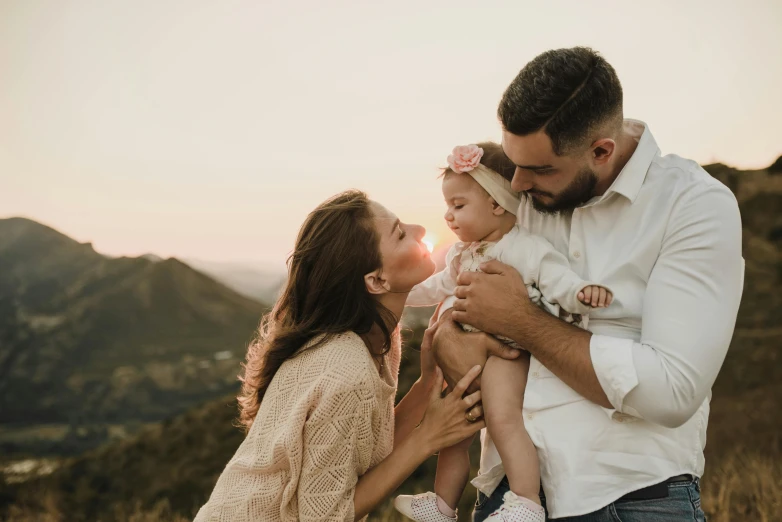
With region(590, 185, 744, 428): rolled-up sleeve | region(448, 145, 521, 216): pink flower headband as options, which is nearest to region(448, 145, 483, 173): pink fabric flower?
region(448, 145, 521, 216): pink flower headband

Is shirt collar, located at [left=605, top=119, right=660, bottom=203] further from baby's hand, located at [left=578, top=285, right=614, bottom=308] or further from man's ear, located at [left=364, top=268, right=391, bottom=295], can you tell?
man's ear, located at [left=364, top=268, right=391, bottom=295]

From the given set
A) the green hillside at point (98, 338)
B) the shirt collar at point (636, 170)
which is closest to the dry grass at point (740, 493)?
the shirt collar at point (636, 170)

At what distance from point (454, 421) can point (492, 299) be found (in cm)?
65

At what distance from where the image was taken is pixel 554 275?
278 cm

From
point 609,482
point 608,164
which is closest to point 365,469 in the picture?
point 609,482

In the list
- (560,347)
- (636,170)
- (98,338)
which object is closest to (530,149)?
(636,170)

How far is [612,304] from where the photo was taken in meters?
2.57

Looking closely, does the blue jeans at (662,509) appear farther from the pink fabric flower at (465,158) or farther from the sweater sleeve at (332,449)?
the pink fabric flower at (465,158)

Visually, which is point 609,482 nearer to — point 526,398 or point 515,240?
point 526,398

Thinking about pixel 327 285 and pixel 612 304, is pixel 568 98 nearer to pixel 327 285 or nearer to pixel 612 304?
pixel 612 304

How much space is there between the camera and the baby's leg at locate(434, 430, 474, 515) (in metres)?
3.18

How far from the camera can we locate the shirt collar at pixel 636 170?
8.50 ft

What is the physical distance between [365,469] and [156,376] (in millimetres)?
23685

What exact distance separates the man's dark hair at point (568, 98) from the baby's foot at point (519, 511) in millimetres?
1496
